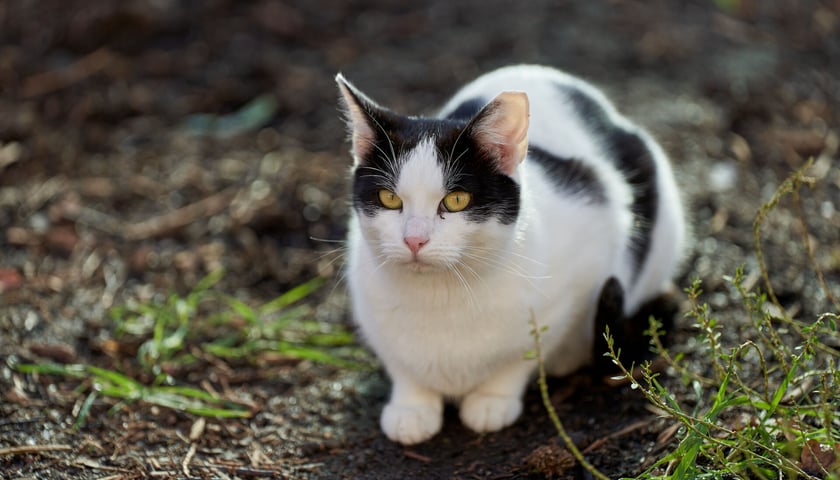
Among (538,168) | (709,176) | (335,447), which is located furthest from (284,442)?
(709,176)

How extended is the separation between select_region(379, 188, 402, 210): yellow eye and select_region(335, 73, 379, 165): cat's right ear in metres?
0.18

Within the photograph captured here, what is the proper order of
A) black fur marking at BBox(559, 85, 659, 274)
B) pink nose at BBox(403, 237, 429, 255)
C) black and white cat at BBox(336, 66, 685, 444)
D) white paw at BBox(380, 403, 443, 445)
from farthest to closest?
black fur marking at BBox(559, 85, 659, 274) → white paw at BBox(380, 403, 443, 445) → black and white cat at BBox(336, 66, 685, 444) → pink nose at BBox(403, 237, 429, 255)

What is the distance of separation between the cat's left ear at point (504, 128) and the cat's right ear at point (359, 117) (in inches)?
11.7

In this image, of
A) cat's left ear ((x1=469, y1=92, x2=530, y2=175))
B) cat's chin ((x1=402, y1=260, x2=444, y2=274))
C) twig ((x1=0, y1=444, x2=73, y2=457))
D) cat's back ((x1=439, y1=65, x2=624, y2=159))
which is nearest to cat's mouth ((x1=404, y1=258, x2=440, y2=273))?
cat's chin ((x1=402, y1=260, x2=444, y2=274))

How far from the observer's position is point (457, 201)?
2.51m

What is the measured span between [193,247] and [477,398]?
5.66 ft

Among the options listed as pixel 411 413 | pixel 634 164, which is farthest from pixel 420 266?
pixel 634 164

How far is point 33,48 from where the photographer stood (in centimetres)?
558

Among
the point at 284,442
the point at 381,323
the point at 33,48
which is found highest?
the point at 381,323

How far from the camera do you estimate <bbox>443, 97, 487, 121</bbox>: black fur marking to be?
2.98 metres

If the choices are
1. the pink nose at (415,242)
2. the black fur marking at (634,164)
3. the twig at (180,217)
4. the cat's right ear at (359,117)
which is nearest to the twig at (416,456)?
the pink nose at (415,242)

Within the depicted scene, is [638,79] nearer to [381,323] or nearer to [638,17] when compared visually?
[638,17]

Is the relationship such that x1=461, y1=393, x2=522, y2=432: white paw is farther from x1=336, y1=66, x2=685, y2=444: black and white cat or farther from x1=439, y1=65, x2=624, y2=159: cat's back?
x1=439, y1=65, x2=624, y2=159: cat's back

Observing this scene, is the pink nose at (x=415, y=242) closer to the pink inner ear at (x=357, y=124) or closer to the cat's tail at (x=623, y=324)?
the pink inner ear at (x=357, y=124)
